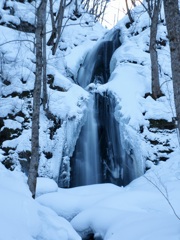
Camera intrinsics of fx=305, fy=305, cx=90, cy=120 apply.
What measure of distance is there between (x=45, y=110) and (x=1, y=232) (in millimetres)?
7405

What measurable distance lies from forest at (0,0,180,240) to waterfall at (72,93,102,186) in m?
0.03

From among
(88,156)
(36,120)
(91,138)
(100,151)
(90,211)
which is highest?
(36,120)

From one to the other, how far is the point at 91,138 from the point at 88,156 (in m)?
0.66

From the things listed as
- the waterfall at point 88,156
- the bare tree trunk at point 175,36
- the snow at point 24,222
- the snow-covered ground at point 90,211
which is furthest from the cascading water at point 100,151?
the snow at point 24,222

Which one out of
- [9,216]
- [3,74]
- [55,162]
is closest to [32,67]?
[3,74]

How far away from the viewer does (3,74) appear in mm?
10070

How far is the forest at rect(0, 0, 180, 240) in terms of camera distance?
3.66 meters

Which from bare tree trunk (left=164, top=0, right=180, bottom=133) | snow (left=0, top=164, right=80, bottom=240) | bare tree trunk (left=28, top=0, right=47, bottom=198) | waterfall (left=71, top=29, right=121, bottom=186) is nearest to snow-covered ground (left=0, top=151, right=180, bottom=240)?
snow (left=0, top=164, right=80, bottom=240)

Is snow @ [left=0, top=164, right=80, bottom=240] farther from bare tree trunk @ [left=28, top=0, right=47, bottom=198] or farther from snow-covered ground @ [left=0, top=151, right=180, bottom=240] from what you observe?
bare tree trunk @ [left=28, top=0, right=47, bottom=198]

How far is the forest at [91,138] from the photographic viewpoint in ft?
12.0

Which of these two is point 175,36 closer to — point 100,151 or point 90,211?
point 90,211

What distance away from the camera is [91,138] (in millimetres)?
9508

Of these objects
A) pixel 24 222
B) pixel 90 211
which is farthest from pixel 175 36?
pixel 90 211

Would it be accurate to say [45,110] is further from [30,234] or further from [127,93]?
[30,234]
